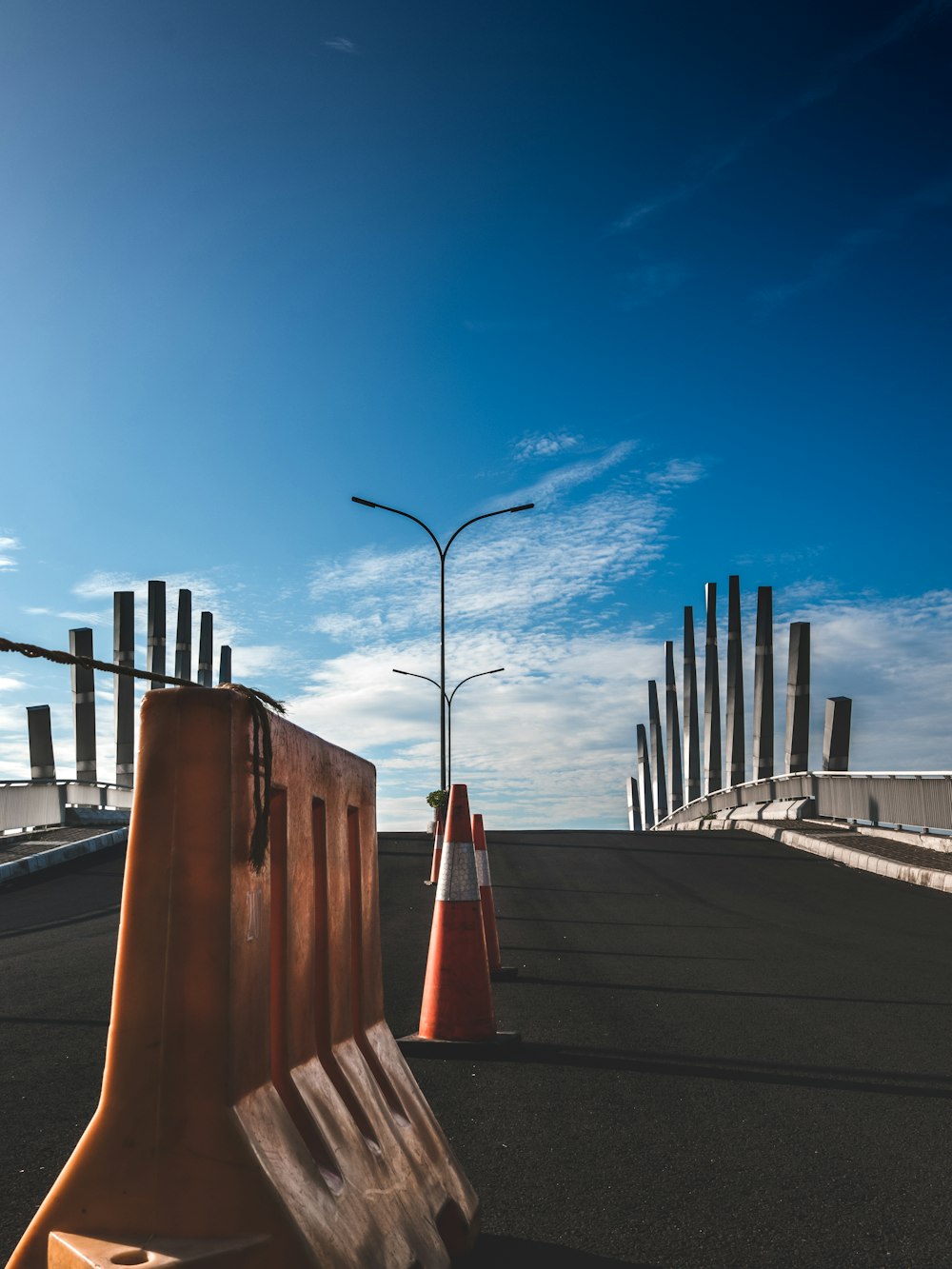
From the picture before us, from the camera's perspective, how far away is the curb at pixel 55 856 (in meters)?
17.2

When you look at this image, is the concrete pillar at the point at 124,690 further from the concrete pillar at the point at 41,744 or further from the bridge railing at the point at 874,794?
the bridge railing at the point at 874,794

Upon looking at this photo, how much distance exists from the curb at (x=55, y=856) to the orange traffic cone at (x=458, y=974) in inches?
387

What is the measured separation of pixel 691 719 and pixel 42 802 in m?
34.2

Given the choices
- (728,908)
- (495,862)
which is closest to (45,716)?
(495,862)

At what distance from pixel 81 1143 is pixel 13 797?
2472 centimetres

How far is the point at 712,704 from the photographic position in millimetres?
48094

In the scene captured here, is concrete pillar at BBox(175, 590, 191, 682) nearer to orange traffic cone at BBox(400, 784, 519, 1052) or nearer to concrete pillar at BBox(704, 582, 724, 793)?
concrete pillar at BBox(704, 582, 724, 793)

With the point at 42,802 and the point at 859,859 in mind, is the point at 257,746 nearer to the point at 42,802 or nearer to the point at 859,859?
the point at 859,859

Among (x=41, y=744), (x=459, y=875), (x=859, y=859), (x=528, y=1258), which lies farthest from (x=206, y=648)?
(x=528, y=1258)

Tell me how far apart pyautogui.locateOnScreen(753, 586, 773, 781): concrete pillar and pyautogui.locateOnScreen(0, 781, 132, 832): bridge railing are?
1924cm

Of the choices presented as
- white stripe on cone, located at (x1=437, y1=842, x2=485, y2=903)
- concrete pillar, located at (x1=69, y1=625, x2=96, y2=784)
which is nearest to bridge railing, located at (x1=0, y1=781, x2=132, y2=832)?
concrete pillar, located at (x1=69, y1=625, x2=96, y2=784)

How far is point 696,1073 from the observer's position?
5426 mm

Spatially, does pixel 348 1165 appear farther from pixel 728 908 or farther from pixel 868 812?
pixel 868 812

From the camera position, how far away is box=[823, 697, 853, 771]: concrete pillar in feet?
92.7
